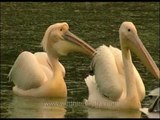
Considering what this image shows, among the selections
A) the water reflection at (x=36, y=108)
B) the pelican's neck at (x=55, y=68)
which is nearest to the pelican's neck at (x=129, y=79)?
the water reflection at (x=36, y=108)

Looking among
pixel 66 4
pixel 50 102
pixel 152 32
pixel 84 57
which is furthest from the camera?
pixel 66 4

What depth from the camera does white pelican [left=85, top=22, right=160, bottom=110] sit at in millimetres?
10688

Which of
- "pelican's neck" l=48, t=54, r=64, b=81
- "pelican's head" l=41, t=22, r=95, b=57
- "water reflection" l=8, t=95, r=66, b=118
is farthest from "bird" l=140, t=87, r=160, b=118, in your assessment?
"pelican's head" l=41, t=22, r=95, b=57

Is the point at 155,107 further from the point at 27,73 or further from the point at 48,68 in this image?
the point at 48,68

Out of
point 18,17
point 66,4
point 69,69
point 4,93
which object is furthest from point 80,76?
point 66,4

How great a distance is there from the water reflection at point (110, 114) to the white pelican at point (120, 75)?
10cm

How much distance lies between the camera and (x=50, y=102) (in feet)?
38.0

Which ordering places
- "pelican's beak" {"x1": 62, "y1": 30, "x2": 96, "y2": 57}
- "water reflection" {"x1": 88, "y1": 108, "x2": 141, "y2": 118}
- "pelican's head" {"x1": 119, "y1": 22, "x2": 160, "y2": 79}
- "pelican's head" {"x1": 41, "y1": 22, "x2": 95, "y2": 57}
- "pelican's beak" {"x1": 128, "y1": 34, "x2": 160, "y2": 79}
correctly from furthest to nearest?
"pelican's head" {"x1": 41, "y1": 22, "x2": 95, "y2": 57} < "pelican's beak" {"x1": 62, "y1": 30, "x2": 96, "y2": 57} < "pelican's head" {"x1": 119, "y1": 22, "x2": 160, "y2": 79} < "pelican's beak" {"x1": 128, "y1": 34, "x2": 160, "y2": 79} < "water reflection" {"x1": 88, "y1": 108, "x2": 141, "y2": 118}

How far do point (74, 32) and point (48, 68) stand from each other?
19.1ft

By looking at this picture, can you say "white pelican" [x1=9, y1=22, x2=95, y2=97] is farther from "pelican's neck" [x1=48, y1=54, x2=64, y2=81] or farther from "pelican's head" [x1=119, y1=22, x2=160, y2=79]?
"pelican's head" [x1=119, y1=22, x2=160, y2=79]

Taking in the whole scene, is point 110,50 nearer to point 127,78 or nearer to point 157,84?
point 127,78

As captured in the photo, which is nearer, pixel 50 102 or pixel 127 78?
pixel 127 78

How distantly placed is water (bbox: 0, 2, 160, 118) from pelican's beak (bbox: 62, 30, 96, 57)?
57 centimetres

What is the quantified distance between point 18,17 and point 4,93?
9780 mm
